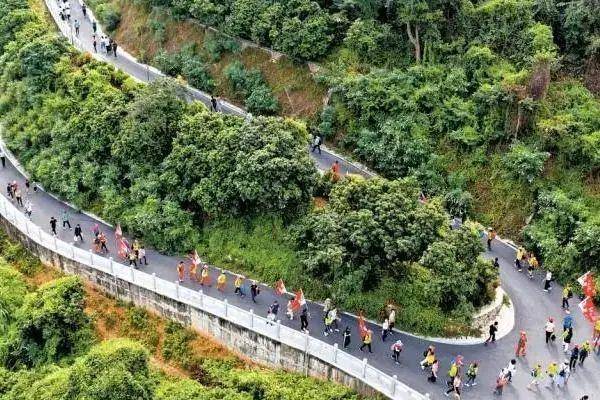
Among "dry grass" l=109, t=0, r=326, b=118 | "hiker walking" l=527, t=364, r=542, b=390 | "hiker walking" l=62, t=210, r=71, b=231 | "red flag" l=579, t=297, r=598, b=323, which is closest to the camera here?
"hiker walking" l=527, t=364, r=542, b=390

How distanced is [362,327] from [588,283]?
940 centimetres

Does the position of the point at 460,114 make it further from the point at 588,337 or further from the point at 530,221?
the point at 588,337

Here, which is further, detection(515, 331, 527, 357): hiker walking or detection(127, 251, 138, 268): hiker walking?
detection(127, 251, 138, 268): hiker walking

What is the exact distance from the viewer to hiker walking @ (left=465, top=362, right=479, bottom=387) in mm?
24859

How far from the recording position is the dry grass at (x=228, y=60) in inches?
1521

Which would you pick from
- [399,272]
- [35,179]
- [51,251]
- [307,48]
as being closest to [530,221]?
[399,272]

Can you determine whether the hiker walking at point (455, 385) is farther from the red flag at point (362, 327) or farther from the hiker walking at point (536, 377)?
the red flag at point (362, 327)

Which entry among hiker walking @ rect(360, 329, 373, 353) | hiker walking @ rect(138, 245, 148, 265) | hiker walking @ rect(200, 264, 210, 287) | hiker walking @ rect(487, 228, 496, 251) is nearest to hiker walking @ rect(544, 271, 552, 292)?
hiker walking @ rect(487, 228, 496, 251)

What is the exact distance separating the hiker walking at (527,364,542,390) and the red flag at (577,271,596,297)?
4782mm

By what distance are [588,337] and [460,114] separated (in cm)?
1158

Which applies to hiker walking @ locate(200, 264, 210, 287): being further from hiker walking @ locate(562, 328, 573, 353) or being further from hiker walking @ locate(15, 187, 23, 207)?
hiker walking @ locate(562, 328, 573, 353)

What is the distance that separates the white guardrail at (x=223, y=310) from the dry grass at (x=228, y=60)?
12.6 m

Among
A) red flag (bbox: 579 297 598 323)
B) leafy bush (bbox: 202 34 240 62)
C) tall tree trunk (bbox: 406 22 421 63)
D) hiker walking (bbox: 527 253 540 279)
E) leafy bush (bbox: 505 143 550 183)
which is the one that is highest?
tall tree trunk (bbox: 406 22 421 63)

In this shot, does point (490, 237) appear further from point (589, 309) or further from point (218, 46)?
point (218, 46)
